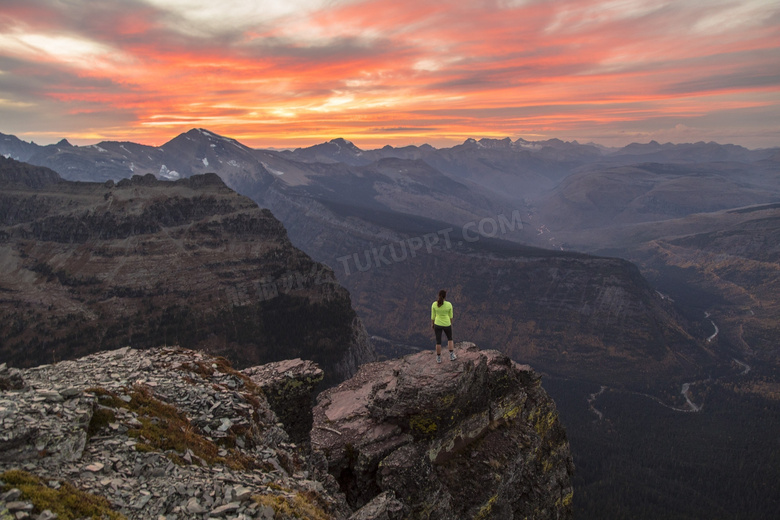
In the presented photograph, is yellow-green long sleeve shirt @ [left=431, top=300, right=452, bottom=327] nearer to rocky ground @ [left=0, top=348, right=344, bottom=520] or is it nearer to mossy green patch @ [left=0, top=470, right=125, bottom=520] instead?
rocky ground @ [left=0, top=348, right=344, bottom=520]

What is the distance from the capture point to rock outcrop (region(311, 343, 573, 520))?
1162 inches

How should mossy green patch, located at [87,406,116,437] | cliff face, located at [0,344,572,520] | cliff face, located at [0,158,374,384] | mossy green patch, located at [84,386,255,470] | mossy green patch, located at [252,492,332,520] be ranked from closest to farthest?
cliff face, located at [0,344,572,520], mossy green patch, located at [252,492,332,520], mossy green patch, located at [87,406,116,437], mossy green patch, located at [84,386,255,470], cliff face, located at [0,158,374,384]

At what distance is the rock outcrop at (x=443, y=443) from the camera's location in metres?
29.5

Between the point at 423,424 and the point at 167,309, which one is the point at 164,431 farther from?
the point at 167,309

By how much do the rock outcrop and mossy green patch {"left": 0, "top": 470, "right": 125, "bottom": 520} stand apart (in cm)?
1395

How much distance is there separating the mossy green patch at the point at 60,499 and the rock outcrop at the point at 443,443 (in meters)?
14.0

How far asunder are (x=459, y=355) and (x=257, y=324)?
153477 mm

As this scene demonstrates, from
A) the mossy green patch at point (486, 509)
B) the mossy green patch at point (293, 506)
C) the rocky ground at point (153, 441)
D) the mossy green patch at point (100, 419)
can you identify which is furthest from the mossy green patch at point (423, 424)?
the mossy green patch at point (100, 419)

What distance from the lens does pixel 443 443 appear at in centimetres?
3259

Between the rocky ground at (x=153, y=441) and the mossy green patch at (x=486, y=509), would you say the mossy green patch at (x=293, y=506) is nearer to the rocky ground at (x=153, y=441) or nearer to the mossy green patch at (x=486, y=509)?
the rocky ground at (x=153, y=441)

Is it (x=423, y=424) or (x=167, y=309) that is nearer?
(x=423, y=424)

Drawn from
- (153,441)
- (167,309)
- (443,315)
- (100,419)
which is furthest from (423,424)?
(167,309)

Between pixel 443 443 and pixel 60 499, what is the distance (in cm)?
2458

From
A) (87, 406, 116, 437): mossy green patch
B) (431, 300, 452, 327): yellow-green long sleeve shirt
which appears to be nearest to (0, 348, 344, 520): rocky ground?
(87, 406, 116, 437): mossy green patch
